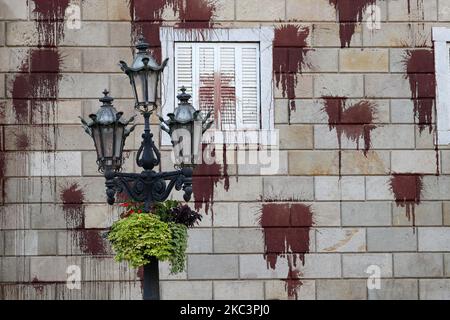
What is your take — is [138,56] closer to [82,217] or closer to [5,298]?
[82,217]

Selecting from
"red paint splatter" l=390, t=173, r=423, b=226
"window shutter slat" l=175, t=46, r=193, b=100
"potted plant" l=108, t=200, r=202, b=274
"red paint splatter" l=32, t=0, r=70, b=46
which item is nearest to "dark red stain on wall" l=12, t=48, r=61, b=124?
"red paint splatter" l=32, t=0, r=70, b=46

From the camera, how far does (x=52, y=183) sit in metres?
12.5

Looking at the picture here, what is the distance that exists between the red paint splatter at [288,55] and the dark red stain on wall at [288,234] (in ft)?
4.40

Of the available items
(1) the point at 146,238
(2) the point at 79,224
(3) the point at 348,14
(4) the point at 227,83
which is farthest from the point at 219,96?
(1) the point at 146,238

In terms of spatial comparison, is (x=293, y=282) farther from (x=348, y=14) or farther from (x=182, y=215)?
(x=348, y=14)

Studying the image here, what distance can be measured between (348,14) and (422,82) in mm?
1170

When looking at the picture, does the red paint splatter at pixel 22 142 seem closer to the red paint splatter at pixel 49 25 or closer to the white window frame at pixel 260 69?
the red paint splatter at pixel 49 25

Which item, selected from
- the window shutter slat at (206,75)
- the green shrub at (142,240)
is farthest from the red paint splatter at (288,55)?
the green shrub at (142,240)

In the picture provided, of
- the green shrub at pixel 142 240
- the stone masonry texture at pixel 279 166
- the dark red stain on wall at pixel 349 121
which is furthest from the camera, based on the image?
the dark red stain on wall at pixel 349 121

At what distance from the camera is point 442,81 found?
41.8 feet

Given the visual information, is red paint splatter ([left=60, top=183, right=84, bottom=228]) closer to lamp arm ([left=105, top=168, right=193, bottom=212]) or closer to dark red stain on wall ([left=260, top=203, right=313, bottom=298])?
dark red stain on wall ([left=260, top=203, right=313, bottom=298])

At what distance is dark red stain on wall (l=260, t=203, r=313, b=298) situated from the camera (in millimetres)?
12461

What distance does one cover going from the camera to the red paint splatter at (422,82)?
41.7 feet

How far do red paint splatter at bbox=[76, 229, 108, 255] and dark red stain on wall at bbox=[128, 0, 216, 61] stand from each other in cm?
213
